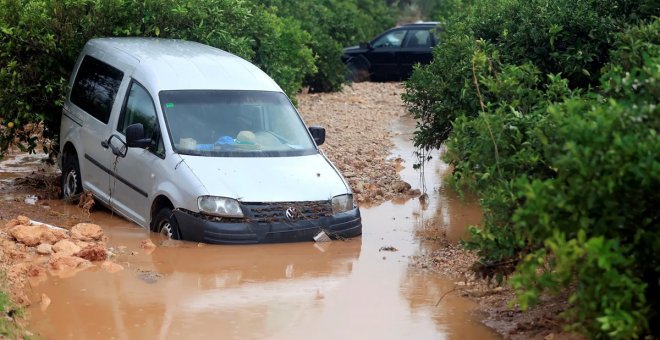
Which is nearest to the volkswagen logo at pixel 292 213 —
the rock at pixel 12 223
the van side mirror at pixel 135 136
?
the van side mirror at pixel 135 136

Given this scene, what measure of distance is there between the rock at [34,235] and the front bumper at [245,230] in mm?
1046

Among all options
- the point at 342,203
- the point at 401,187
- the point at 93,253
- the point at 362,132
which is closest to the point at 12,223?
the point at 93,253

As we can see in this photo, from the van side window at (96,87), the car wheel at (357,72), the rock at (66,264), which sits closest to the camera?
the rock at (66,264)

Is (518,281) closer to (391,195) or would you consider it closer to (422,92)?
(422,92)

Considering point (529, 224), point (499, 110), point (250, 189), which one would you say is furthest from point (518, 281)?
point (250, 189)

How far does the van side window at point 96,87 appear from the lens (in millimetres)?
11211

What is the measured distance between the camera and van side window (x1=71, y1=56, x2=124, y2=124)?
11211 mm

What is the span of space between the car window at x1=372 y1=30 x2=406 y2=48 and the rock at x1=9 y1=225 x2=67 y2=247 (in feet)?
58.8

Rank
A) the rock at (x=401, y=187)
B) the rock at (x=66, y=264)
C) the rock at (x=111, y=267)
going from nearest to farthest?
1. the rock at (x=66, y=264)
2. the rock at (x=111, y=267)
3. the rock at (x=401, y=187)

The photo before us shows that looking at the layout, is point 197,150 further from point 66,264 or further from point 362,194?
point 362,194

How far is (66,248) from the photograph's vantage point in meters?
9.20

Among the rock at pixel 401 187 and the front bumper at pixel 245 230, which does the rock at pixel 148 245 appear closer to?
the front bumper at pixel 245 230

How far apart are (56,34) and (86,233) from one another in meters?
3.89

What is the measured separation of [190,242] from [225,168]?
0.73m
